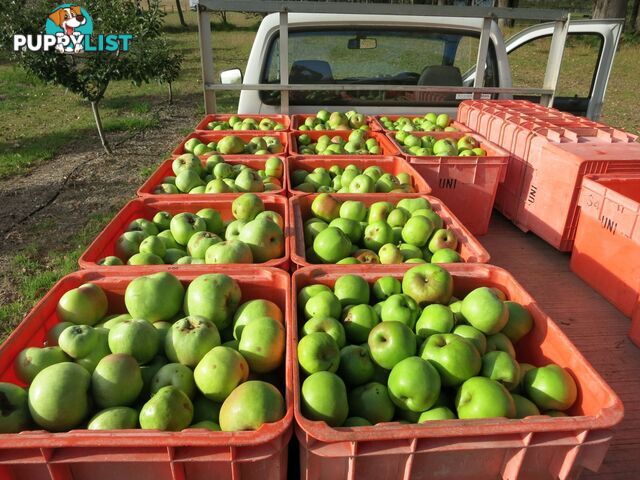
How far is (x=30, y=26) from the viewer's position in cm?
857

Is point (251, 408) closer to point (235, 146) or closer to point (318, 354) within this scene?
point (318, 354)

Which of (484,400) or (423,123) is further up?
(423,123)

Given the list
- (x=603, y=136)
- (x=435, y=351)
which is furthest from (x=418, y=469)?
(x=603, y=136)

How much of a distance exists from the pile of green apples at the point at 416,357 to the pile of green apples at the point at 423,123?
9.46ft

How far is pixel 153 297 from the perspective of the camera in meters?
1.98

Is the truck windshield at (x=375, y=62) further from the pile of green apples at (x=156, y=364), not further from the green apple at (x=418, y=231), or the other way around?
the pile of green apples at (x=156, y=364)

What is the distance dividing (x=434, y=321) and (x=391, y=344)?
0.84 ft

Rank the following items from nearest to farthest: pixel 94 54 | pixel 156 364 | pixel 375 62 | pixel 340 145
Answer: pixel 156 364 < pixel 340 145 < pixel 375 62 < pixel 94 54

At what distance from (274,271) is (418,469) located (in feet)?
3.51

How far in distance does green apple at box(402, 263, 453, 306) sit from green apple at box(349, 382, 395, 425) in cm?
51

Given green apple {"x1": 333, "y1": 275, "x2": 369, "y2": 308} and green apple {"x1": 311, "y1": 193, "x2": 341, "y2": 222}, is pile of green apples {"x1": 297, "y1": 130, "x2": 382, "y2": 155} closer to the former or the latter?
green apple {"x1": 311, "y1": 193, "x2": 341, "y2": 222}

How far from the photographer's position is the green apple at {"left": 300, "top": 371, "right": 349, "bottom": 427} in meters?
1.50

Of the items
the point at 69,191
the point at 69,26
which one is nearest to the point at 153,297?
the point at 69,191

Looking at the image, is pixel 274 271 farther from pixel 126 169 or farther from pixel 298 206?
pixel 126 169
